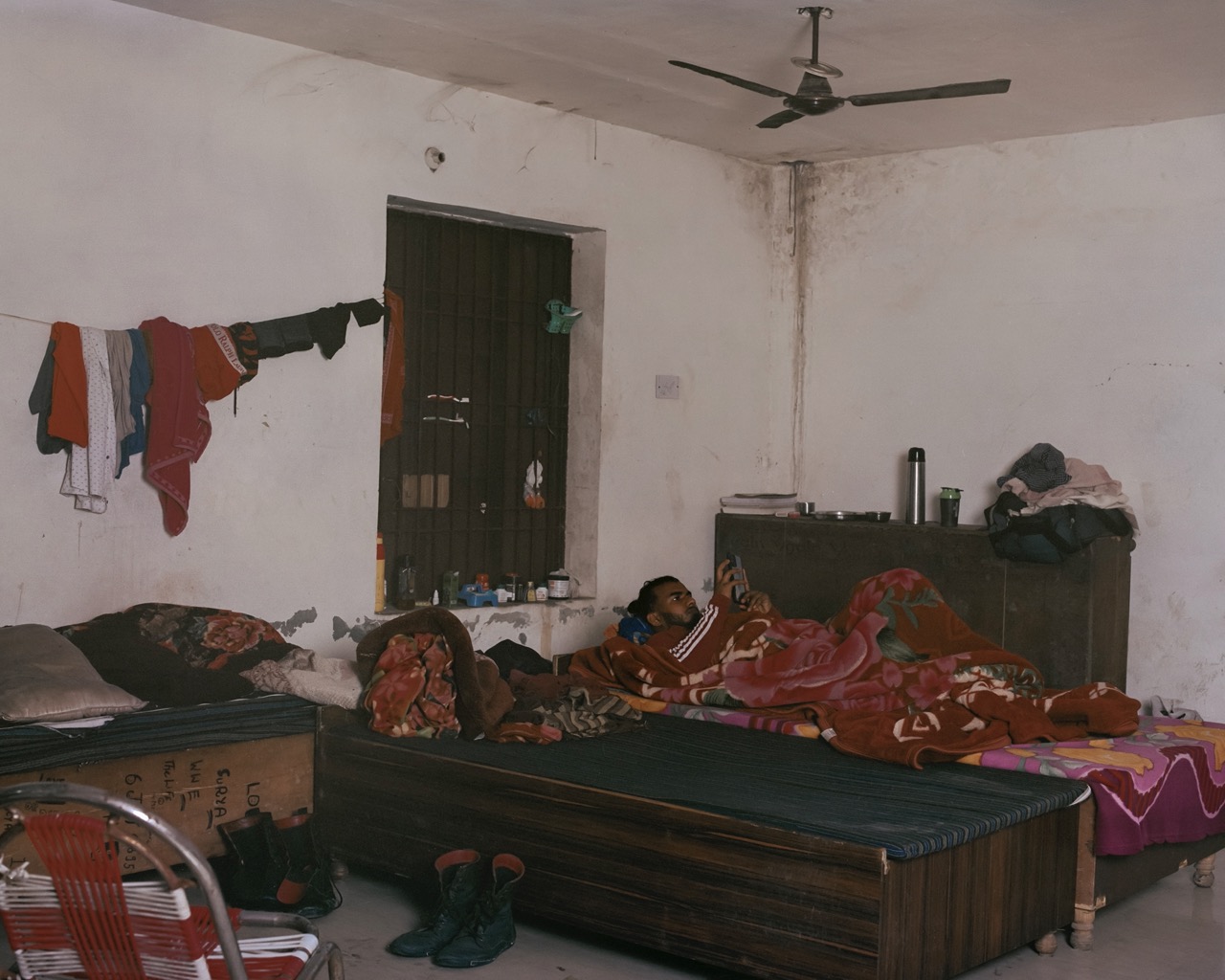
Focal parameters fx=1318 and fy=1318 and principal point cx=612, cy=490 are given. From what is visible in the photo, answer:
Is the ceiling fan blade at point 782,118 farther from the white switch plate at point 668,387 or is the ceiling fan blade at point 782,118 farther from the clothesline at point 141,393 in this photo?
the clothesline at point 141,393

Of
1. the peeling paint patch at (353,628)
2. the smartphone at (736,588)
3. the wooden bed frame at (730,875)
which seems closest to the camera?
the wooden bed frame at (730,875)

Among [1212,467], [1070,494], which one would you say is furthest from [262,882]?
[1212,467]

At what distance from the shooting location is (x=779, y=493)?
7129mm

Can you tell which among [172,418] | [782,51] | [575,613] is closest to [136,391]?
[172,418]

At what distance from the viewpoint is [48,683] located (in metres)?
3.82

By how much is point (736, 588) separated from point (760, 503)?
0.70 meters

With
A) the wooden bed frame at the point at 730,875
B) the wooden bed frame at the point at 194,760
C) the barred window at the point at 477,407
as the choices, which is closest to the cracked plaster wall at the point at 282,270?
the barred window at the point at 477,407

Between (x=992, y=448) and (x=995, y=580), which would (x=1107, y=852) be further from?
(x=992, y=448)

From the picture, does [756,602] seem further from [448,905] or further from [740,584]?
[448,905]

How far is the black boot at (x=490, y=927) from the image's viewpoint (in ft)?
11.8

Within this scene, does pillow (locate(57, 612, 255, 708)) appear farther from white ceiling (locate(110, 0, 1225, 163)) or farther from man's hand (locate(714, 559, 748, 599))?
man's hand (locate(714, 559, 748, 599))

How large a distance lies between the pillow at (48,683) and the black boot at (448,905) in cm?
108

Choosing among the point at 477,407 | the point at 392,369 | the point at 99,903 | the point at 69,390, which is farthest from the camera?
the point at 477,407

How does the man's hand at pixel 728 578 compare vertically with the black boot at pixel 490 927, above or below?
above
